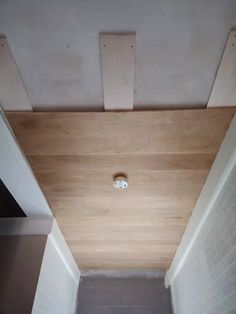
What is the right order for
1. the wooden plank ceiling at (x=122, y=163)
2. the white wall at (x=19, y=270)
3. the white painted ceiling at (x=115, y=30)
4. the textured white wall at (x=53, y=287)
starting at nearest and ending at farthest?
the white painted ceiling at (x=115, y=30), the wooden plank ceiling at (x=122, y=163), the white wall at (x=19, y=270), the textured white wall at (x=53, y=287)

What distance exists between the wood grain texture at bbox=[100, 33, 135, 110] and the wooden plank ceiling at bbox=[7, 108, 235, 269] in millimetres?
51

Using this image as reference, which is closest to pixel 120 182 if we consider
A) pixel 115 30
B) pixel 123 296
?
pixel 115 30

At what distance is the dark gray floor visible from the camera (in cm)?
203

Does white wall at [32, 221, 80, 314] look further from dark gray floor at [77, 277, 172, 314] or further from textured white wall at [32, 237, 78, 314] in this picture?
dark gray floor at [77, 277, 172, 314]

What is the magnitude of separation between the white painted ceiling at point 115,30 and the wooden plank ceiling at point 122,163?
8 cm

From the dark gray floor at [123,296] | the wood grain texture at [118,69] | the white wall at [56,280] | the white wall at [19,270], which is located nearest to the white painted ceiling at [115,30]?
the wood grain texture at [118,69]

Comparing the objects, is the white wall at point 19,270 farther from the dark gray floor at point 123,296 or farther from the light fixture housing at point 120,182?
the dark gray floor at point 123,296

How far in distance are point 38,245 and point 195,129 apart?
3.15ft

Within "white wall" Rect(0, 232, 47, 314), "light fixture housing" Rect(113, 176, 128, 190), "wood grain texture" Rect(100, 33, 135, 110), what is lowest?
"white wall" Rect(0, 232, 47, 314)

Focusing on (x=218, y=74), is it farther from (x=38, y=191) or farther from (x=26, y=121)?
(x=38, y=191)

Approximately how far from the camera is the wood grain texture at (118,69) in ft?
1.98

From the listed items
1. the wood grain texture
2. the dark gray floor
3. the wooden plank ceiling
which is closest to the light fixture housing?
the wooden plank ceiling

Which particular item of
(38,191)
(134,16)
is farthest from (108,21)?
(38,191)

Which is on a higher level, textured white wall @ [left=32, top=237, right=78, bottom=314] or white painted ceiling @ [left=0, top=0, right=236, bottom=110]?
white painted ceiling @ [left=0, top=0, right=236, bottom=110]
